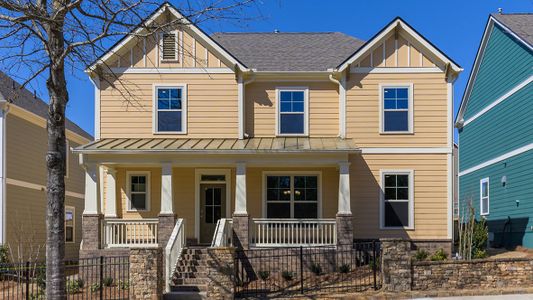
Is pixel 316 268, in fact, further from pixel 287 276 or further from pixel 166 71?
pixel 166 71

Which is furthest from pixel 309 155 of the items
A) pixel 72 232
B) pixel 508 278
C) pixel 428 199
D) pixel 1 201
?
pixel 72 232

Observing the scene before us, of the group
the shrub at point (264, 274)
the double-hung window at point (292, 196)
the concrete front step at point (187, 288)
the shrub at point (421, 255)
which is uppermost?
the double-hung window at point (292, 196)

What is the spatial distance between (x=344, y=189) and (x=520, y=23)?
1048 cm

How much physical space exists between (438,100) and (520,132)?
3752 millimetres

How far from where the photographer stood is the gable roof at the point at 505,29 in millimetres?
18953

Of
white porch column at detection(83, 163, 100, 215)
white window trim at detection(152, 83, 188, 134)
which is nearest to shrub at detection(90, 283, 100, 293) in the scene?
white porch column at detection(83, 163, 100, 215)

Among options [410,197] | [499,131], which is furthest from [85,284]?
[499,131]

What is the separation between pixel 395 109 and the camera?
57.8ft

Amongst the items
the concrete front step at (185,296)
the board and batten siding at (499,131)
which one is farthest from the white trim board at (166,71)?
the board and batten siding at (499,131)

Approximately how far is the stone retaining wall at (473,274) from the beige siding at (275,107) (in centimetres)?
660

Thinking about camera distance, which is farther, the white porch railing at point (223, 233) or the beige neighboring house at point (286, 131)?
the beige neighboring house at point (286, 131)

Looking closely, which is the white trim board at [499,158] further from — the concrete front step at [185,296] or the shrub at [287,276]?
the concrete front step at [185,296]

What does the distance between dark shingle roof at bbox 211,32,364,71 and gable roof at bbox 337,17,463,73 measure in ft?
3.75

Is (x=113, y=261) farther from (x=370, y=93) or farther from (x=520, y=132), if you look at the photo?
(x=520, y=132)
